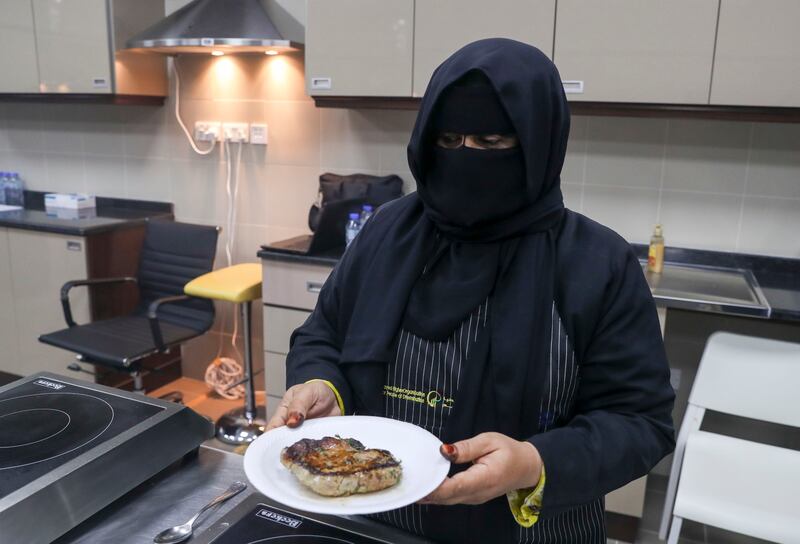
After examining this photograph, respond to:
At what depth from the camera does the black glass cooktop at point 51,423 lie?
828 mm

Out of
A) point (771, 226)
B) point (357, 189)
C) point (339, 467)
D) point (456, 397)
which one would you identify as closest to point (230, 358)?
point (357, 189)

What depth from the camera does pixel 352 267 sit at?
3.78 feet

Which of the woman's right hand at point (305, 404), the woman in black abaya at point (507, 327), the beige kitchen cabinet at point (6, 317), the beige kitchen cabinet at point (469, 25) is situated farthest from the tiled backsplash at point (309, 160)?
the woman's right hand at point (305, 404)

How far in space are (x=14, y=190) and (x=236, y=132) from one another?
146 centimetres

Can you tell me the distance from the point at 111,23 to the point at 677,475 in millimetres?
2836

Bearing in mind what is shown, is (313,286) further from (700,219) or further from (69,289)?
(700,219)

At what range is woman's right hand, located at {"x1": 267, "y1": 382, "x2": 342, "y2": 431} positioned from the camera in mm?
939

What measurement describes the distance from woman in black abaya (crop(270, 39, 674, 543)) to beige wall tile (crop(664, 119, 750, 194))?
1584 millimetres

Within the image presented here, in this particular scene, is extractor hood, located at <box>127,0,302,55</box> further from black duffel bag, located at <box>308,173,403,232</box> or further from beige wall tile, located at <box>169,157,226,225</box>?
beige wall tile, located at <box>169,157,226,225</box>

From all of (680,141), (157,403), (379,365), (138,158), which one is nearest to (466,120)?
(379,365)

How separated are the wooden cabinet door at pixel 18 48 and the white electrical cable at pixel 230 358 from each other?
0.96 meters

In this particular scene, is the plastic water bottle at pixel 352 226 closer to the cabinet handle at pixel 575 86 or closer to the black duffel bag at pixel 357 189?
the black duffel bag at pixel 357 189

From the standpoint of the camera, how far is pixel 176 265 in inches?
117

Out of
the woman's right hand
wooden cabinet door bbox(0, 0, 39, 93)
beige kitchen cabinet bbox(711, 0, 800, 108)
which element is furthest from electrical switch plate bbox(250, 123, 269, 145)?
the woman's right hand
